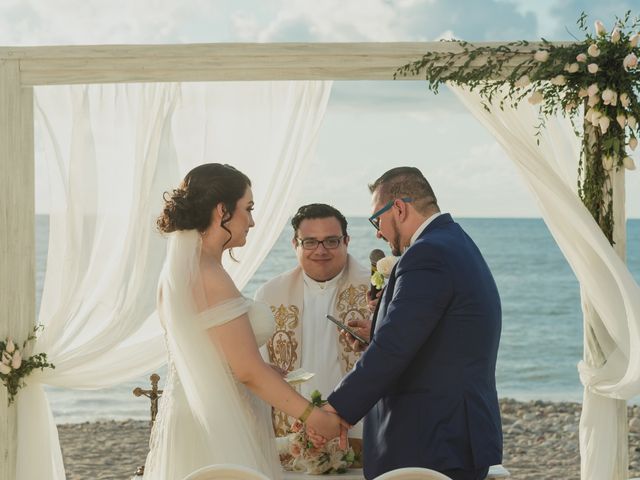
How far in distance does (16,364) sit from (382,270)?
1806mm

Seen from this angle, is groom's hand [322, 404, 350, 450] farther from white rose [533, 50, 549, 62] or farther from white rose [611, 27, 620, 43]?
white rose [611, 27, 620, 43]

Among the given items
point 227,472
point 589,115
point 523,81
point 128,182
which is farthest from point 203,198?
point 589,115

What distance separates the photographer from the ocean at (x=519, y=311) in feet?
58.0

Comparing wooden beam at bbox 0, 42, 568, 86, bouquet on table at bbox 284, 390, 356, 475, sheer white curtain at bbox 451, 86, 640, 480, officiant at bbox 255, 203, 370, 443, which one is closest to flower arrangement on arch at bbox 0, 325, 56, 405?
officiant at bbox 255, 203, 370, 443

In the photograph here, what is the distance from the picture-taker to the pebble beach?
36.9 feet

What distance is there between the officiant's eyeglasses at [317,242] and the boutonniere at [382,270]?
0.51 metres

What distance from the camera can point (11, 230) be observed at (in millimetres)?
5180

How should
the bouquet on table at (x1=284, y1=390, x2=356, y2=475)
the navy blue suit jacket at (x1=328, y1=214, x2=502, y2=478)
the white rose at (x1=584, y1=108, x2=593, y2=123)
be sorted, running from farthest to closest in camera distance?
the white rose at (x1=584, y1=108, x2=593, y2=123), the bouquet on table at (x1=284, y1=390, x2=356, y2=475), the navy blue suit jacket at (x1=328, y1=214, x2=502, y2=478)

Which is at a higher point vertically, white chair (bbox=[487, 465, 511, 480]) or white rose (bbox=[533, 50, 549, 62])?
white rose (bbox=[533, 50, 549, 62])

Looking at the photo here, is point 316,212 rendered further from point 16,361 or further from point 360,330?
point 16,361

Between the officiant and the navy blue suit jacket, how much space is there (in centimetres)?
127

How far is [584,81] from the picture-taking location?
4.96 m

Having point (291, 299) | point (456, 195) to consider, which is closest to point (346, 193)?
point (456, 195)

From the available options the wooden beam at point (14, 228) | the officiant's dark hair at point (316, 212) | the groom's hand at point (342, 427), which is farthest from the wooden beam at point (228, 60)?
the groom's hand at point (342, 427)
